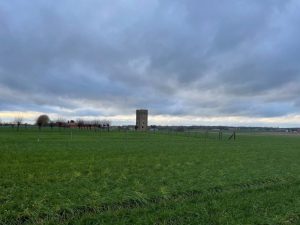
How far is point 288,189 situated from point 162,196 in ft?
17.6

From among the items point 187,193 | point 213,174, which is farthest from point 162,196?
point 213,174

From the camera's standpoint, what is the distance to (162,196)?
40.1 ft

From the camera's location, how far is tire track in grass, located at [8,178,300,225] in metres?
9.27

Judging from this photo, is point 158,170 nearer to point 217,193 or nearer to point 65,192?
point 217,193

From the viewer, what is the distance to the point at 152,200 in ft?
38.7

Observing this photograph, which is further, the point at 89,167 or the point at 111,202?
the point at 89,167

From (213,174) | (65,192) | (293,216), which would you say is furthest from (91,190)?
(213,174)

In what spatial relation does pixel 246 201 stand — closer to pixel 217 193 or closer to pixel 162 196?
pixel 217 193

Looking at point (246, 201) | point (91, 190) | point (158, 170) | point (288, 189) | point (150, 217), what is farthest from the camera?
point (158, 170)

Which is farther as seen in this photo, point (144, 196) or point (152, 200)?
point (144, 196)

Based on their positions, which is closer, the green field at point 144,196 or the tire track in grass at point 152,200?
the tire track in grass at point 152,200

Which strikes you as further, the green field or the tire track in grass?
the green field

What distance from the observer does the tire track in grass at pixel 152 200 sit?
9273 millimetres

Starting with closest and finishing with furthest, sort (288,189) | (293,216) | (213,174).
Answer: (293,216)
(288,189)
(213,174)
